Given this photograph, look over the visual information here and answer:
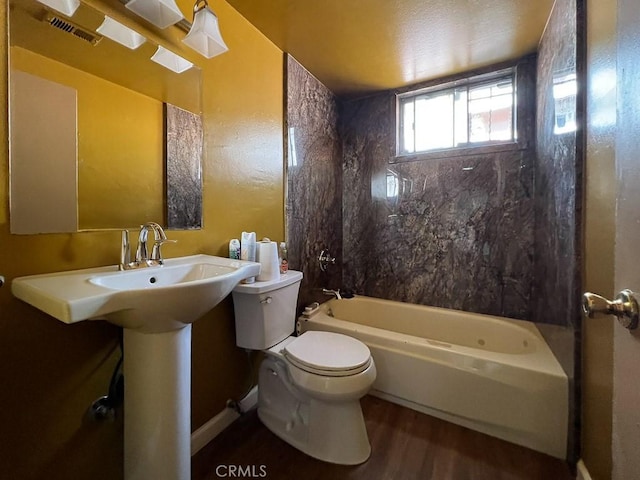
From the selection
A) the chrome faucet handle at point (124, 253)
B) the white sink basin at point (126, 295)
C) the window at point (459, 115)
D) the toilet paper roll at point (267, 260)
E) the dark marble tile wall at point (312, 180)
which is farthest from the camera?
the window at point (459, 115)

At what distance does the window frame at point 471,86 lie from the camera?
200 centimetres

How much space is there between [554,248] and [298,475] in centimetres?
177

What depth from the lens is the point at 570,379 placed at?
1.27 meters

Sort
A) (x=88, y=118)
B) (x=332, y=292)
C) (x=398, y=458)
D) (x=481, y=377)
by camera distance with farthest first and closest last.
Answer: (x=332, y=292), (x=481, y=377), (x=398, y=458), (x=88, y=118)

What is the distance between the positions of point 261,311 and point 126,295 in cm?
78

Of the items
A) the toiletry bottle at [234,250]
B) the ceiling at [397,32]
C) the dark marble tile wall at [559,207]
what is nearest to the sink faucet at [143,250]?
the toiletry bottle at [234,250]

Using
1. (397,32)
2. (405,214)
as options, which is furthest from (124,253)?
(405,214)

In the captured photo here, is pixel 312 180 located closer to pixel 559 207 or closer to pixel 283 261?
pixel 283 261

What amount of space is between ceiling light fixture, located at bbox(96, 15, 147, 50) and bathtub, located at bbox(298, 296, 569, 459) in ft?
5.71

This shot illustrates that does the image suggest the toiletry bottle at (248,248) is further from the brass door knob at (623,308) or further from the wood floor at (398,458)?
the brass door knob at (623,308)

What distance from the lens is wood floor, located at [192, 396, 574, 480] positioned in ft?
4.05

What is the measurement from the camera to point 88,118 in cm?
100

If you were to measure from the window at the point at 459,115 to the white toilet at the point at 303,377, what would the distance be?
1.75 meters

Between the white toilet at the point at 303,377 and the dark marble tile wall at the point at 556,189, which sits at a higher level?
the dark marble tile wall at the point at 556,189
